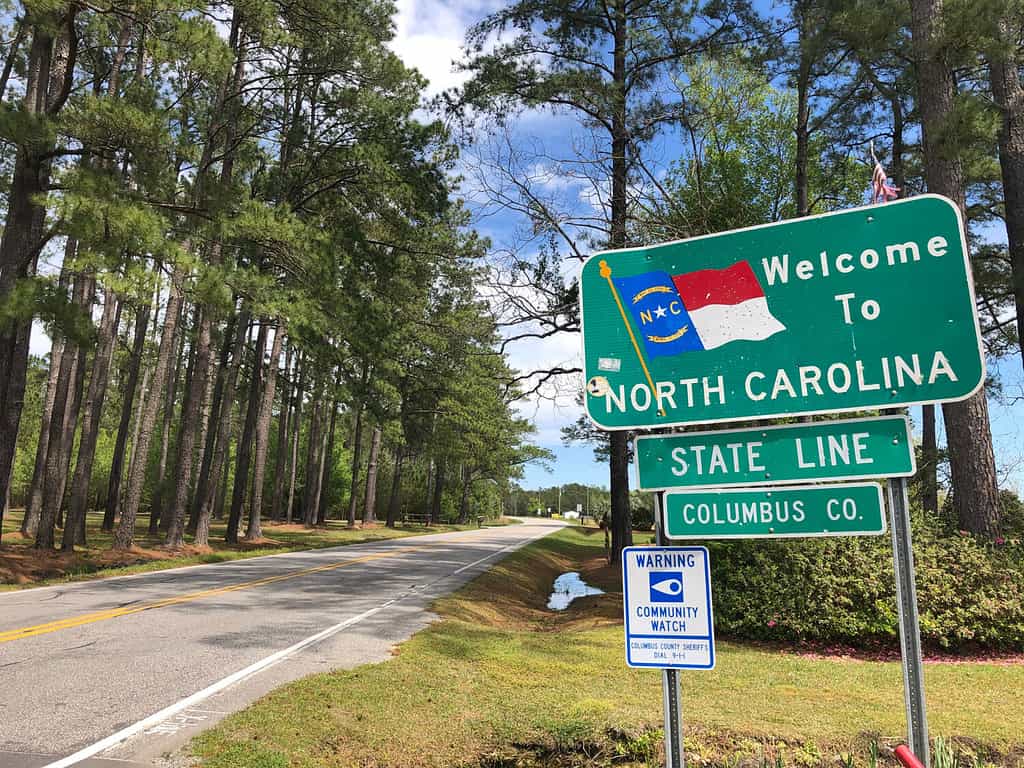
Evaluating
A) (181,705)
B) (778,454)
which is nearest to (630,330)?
(778,454)

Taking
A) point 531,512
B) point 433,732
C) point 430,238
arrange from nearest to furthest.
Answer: point 433,732
point 430,238
point 531,512

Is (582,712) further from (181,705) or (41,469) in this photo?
(41,469)

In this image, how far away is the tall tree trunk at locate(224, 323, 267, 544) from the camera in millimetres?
21859

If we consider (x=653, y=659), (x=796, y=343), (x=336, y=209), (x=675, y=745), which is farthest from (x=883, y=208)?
(x=336, y=209)

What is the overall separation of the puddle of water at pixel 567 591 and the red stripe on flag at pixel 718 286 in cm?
1169

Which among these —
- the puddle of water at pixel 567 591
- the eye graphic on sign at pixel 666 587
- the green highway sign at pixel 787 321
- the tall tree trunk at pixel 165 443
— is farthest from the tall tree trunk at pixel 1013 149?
the tall tree trunk at pixel 165 443

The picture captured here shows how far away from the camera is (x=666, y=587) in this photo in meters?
2.78

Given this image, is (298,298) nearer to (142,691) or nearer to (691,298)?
(142,691)

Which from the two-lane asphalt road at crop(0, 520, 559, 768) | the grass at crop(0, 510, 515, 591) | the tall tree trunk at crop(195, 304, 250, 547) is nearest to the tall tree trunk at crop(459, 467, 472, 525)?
the tall tree trunk at crop(195, 304, 250, 547)

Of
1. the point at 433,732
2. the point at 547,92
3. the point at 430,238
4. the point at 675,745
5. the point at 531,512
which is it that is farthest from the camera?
the point at 531,512

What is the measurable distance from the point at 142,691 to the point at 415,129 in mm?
15836

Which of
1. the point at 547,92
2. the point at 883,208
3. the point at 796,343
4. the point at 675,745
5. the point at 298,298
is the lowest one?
the point at 675,745

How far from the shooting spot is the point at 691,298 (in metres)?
2.97

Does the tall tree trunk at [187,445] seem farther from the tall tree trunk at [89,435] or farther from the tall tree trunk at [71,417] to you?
the tall tree trunk at [71,417]
